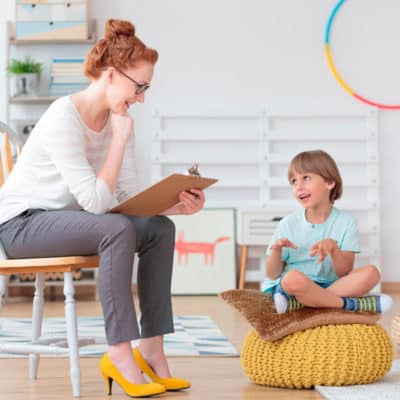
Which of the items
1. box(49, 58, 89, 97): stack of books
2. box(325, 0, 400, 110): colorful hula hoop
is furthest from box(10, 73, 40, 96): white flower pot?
box(325, 0, 400, 110): colorful hula hoop

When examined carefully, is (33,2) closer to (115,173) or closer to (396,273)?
(396,273)

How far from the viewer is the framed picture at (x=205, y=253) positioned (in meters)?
5.19


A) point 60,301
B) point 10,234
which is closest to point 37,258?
point 10,234

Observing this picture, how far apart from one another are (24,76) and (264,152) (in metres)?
1.48

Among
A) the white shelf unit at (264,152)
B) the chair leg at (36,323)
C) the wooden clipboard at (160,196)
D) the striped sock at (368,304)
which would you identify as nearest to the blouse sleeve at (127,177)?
the wooden clipboard at (160,196)

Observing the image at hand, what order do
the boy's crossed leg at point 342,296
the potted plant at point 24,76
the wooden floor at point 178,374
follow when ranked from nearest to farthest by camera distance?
the wooden floor at point 178,374 < the boy's crossed leg at point 342,296 < the potted plant at point 24,76

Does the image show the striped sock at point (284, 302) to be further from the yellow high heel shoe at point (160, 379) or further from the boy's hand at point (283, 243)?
the yellow high heel shoe at point (160, 379)

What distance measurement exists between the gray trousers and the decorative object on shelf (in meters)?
2.97

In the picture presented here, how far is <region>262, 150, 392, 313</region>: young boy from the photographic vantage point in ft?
7.86

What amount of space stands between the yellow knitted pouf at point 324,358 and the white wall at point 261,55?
10.1ft

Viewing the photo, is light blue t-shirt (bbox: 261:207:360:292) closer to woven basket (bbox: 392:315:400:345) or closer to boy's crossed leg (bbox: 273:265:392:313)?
boy's crossed leg (bbox: 273:265:392:313)

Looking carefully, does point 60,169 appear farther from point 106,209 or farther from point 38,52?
point 38,52

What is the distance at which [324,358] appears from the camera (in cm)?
229

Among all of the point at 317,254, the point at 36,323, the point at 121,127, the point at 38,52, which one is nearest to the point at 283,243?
the point at 317,254
